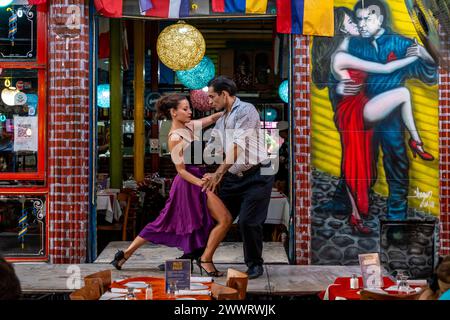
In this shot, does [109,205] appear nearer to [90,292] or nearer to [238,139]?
[238,139]

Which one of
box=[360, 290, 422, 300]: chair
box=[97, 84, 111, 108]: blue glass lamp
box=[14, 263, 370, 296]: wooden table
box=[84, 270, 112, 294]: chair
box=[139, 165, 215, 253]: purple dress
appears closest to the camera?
box=[360, 290, 422, 300]: chair

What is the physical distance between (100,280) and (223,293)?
3.03ft

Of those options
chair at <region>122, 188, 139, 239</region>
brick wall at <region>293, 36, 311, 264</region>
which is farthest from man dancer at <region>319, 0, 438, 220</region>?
chair at <region>122, 188, 139, 239</region>

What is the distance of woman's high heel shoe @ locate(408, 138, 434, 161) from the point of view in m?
8.15

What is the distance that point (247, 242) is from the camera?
287 inches

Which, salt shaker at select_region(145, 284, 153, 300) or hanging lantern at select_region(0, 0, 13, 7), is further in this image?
hanging lantern at select_region(0, 0, 13, 7)

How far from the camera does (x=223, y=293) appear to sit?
14.2 ft

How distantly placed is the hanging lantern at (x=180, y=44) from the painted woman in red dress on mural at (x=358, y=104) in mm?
1818

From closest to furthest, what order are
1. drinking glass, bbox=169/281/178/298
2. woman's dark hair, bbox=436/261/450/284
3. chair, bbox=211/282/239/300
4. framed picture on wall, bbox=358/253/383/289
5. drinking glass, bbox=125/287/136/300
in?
woman's dark hair, bbox=436/261/450/284, chair, bbox=211/282/239/300, drinking glass, bbox=125/287/136/300, drinking glass, bbox=169/281/178/298, framed picture on wall, bbox=358/253/383/289

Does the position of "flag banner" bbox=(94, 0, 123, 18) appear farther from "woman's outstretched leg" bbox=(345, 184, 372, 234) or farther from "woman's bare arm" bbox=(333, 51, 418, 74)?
"woman's outstretched leg" bbox=(345, 184, 372, 234)

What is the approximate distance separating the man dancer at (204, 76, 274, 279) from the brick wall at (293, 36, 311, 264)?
94cm

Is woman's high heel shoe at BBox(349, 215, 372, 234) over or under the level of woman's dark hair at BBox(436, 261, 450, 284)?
under

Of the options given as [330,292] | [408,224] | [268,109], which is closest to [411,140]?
[408,224]

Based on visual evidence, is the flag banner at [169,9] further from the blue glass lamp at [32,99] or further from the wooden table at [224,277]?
the wooden table at [224,277]
